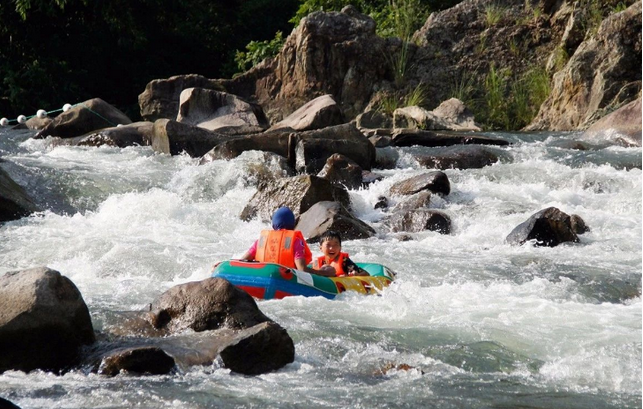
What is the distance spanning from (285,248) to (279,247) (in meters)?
0.05

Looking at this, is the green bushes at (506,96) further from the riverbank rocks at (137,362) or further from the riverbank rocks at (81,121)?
the riverbank rocks at (137,362)

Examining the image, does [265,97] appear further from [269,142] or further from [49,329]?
[49,329]

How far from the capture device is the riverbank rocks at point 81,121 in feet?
50.7

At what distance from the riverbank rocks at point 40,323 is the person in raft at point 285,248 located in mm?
2334

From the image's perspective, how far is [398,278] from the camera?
797 cm

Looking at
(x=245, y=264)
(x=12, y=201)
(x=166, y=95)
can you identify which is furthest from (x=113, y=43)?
(x=245, y=264)

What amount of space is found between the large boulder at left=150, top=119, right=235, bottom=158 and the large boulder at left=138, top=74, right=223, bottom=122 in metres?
4.65

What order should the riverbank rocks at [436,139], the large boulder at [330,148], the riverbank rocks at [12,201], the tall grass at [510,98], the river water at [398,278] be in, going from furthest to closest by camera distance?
1. the tall grass at [510,98]
2. the riverbank rocks at [436,139]
3. the large boulder at [330,148]
4. the riverbank rocks at [12,201]
5. the river water at [398,278]

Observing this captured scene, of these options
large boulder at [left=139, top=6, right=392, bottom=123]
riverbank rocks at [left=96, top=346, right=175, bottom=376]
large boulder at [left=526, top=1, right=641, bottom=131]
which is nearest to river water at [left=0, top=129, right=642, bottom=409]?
riverbank rocks at [left=96, top=346, right=175, bottom=376]

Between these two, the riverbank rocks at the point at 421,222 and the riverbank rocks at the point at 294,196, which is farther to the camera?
the riverbank rocks at the point at 294,196

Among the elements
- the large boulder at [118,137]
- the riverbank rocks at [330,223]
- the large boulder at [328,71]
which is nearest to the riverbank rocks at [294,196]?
the riverbank rocks at [330,223]

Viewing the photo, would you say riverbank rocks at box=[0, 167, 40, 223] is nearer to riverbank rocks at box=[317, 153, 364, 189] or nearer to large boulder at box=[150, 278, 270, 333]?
riverbank rocks at box=[317, 153, 364, 189]

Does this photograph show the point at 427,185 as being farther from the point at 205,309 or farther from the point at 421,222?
the point at 205,309

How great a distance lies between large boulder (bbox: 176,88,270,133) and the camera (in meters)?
16.0
